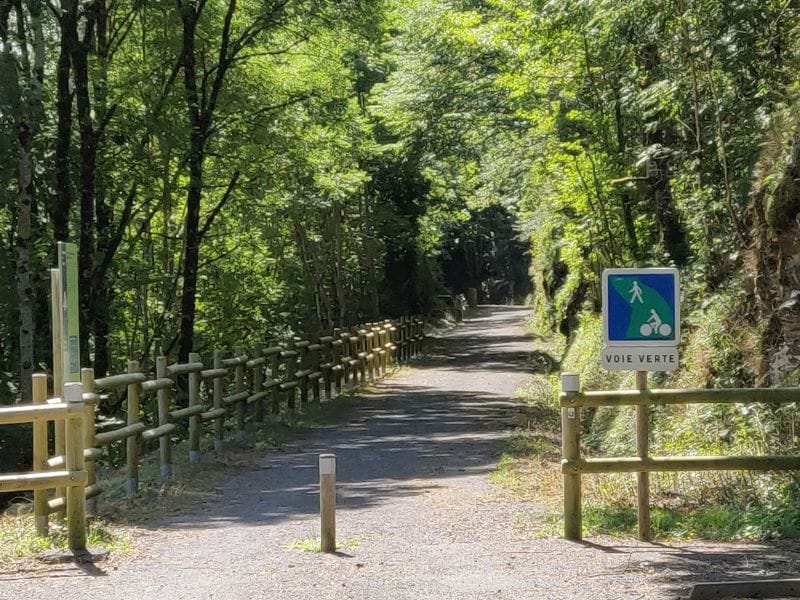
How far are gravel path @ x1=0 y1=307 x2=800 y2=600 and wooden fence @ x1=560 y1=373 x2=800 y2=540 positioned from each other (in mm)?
394

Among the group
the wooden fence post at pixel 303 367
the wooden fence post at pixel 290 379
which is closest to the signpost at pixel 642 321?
the wooden fence post at pixel 290 379

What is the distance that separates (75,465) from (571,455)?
376 centimetres

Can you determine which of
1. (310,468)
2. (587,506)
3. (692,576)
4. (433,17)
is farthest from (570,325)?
(692,576)

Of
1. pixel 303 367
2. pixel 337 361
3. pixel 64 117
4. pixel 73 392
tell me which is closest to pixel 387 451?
pixel 303 367

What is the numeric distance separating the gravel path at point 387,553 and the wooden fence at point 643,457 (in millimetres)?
394

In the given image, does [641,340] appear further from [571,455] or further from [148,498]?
[148,498]

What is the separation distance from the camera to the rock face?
36.9ft

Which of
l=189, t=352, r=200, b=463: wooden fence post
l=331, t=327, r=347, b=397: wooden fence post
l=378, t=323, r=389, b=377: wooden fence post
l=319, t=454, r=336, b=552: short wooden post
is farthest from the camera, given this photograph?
l=378, t=323, r=389, b=377: wooden fence post

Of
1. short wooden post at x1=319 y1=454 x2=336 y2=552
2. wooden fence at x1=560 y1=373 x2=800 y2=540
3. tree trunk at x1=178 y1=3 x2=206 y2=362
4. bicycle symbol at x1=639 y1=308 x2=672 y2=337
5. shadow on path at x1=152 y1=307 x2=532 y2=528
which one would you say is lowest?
shadow on path at x1=152 y1=307 x2=532 y2=528

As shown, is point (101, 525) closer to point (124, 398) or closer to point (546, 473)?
point (546, 473)

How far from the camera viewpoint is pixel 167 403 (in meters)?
12.5

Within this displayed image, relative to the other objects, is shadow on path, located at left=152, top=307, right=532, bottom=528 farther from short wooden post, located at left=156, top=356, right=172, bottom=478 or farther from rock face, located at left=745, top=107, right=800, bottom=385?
rock face, located at left=745, top=107, right=800, bottom=385

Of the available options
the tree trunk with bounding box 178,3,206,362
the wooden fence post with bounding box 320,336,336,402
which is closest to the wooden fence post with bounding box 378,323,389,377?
the wooden fence post with bounding box 320,336,336,402

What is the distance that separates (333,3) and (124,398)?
839cm
